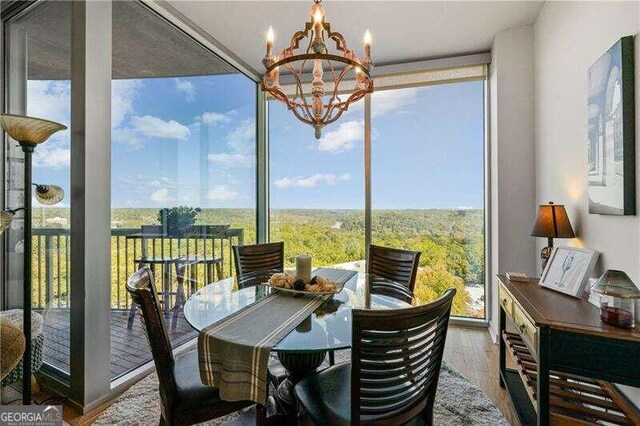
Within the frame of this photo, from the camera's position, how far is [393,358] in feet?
3.69

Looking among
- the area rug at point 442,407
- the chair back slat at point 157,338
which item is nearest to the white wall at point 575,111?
the area rug at point 442,407

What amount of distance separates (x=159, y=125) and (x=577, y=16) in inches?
121

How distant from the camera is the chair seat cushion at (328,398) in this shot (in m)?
1.26

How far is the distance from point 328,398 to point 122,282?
6.43ft

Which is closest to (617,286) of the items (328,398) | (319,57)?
(328,398)

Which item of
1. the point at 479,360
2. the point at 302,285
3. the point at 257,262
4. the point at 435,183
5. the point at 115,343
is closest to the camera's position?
the point at 302,285

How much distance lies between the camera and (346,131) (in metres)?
3.90

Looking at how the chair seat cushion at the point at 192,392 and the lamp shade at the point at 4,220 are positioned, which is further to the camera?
the lamp shade at the point at 4,220

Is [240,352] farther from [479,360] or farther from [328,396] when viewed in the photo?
[479,360]

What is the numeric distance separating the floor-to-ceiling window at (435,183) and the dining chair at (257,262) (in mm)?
1380

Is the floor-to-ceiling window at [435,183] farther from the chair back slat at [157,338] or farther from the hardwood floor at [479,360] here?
the chair back slat at [157,338]

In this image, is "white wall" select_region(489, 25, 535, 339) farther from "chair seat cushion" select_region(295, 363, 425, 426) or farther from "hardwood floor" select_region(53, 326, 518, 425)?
"chair seat cushion" select_region(295, 363, 425, 426)

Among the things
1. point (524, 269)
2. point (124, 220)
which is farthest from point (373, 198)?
point (124, 220)

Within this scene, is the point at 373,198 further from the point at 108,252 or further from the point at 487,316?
the point at 108,252
